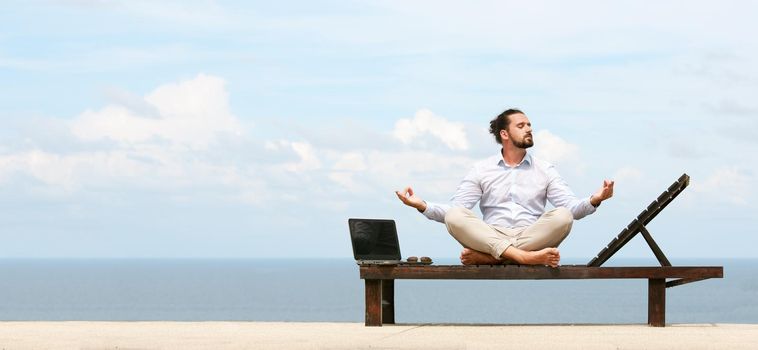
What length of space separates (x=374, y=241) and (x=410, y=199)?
59 cm

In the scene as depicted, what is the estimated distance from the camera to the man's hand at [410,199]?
11.9 m

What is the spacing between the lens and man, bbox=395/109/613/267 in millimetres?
11609

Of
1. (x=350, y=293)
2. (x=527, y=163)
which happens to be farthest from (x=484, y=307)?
(x=527, y=163)

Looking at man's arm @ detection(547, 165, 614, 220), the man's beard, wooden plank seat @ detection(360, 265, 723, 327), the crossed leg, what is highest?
the man's beard

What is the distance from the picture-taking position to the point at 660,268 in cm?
1169

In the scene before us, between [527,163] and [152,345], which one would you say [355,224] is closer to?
[527,163]

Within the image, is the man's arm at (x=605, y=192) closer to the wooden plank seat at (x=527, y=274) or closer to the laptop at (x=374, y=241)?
the wooden plank seat at (x=527, y=274)

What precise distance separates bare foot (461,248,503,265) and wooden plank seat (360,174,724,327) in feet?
0.95

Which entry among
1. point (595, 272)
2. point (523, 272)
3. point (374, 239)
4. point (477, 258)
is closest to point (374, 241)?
point (374, 239)

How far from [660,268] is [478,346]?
2856 mm

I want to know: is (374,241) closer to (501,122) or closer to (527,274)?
(527,274)

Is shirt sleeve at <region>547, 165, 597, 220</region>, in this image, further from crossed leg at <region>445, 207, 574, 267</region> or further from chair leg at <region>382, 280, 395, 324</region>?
chair leg at <region>382, 280, 395, 324</region>

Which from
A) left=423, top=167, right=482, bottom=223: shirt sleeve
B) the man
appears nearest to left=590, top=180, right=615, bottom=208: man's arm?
the man

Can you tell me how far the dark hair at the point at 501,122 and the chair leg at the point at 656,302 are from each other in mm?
2065
